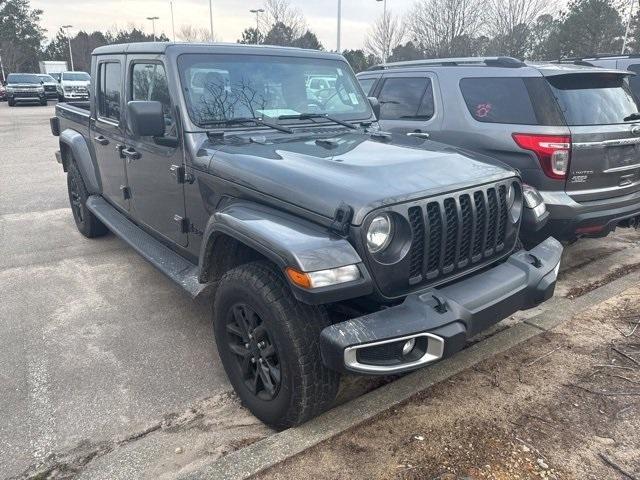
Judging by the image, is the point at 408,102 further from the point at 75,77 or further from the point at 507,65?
the point at 75,77

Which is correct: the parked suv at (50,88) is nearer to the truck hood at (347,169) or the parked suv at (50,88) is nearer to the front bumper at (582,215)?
the truck hood at (347,169)

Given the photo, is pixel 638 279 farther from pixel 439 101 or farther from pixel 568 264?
pixel 439 101

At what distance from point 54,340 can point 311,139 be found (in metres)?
2.42

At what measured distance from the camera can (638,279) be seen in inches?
183

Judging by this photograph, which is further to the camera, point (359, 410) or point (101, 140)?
point (101, 140)

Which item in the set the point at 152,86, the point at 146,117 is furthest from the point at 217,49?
the point at 146,117

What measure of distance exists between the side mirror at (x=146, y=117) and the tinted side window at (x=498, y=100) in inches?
123

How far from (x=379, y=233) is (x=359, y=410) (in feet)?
3.57

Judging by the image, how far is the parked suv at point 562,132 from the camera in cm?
427

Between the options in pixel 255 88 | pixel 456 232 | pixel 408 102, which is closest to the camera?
pixel 456 232

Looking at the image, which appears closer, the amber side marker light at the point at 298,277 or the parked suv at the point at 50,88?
the amber side marker light at the point at 298,277

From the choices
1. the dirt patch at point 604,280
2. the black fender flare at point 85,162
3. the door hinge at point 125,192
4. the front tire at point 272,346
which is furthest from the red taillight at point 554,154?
the black fender flare at point 85,162

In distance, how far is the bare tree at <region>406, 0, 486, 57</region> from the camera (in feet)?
89.5

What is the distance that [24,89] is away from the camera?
28.7 metres
